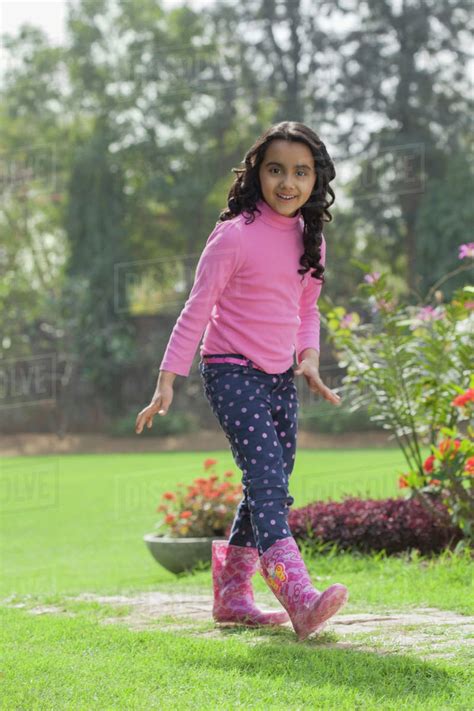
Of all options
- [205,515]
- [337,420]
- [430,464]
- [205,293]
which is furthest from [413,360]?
[337,420]

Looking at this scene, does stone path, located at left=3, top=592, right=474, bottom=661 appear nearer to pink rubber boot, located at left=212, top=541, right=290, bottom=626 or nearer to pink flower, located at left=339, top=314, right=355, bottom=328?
pink rubber boot, located at left=212, top=541, right=290, bottom=626

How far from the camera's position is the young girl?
3012mm

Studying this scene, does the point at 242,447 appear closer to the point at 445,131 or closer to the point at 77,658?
the point at 77,658

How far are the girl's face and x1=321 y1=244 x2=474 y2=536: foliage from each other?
2.24m

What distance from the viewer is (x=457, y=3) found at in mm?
21859

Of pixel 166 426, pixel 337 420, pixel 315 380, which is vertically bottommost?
pixel 166 426

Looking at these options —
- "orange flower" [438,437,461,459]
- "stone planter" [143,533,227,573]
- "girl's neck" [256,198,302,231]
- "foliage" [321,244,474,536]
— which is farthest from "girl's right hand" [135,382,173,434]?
"stone planter" [143,533,227,573]

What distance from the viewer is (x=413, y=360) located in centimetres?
562

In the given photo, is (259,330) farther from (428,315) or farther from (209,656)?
(428,315)

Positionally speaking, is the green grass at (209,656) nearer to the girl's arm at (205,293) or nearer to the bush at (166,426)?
the girl's arm at (205,293)

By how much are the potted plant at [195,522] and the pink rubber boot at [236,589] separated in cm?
244

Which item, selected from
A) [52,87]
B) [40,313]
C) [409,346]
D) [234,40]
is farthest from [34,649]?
[52,87]

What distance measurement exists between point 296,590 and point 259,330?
807 millimetres

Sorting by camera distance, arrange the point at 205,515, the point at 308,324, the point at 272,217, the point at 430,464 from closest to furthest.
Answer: the point at 272,217 → the point at 308,324 → the point at 430,464 → the point at 205,515
